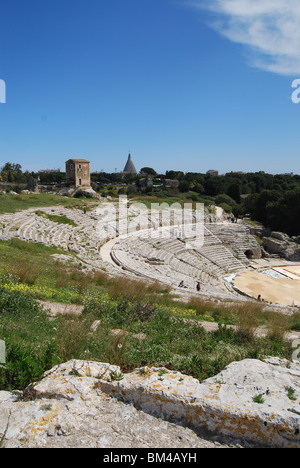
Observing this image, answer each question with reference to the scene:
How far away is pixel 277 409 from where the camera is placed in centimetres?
296

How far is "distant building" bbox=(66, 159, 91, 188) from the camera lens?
40688mm

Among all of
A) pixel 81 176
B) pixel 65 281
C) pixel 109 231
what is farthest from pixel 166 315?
pixel 81 176

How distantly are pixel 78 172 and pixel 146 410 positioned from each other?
4034cm

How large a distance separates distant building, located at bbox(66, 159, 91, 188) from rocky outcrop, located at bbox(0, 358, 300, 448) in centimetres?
3949

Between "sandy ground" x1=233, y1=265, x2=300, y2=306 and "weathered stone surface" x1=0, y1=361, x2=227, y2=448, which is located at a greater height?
"weathered stone surface" x1=0, y1=361, x2=227, y2=448

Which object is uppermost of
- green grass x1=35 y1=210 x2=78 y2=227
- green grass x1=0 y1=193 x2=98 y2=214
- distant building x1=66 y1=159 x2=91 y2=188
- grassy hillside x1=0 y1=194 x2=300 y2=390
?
distant building x1=66 y1=159 x2=91 y2=188

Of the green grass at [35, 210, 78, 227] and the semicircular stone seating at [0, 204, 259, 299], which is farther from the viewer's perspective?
the green grass at [35, 210, 78, 227]

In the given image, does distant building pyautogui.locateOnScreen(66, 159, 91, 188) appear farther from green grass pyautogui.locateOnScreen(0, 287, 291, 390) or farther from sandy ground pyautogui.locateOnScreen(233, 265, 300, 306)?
green grass pyautogui.locateOnScreen(0, 287, 291, 390)

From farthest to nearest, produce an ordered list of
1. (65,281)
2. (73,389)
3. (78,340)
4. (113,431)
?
(65,281)
(78,340)
(73,389)
(113,431)

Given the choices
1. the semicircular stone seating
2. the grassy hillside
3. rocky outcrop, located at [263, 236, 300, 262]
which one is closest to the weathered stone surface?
the grassy hillside

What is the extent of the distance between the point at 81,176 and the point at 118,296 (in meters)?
35.3

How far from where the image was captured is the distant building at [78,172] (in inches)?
1602

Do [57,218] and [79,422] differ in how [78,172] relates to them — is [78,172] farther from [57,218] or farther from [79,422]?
[79,422]
